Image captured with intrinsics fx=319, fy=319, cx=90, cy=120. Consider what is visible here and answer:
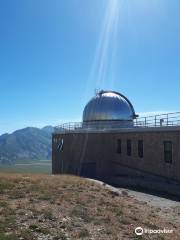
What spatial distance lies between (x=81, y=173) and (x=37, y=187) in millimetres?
18745

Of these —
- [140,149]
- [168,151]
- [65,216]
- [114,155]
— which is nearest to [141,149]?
[140,149]

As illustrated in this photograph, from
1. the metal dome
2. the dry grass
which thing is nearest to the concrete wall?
the metal dome

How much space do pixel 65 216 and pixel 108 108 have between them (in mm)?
30471

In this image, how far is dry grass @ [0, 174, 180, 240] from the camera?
34.3ft

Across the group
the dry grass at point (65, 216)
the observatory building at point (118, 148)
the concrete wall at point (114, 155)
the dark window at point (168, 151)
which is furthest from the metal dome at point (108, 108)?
the dry grass at point (65, 216)

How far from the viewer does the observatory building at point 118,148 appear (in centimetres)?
2562

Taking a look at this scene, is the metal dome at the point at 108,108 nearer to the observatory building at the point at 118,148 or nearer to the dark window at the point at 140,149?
the observatory building at the point at 118,148

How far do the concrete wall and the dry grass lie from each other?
1011 cm

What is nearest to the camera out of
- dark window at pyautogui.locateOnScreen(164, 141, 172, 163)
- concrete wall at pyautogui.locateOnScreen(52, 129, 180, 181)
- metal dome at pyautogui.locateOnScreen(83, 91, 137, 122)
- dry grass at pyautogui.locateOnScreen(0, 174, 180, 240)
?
dry grass at pyautogui.locateOnScreen(0, 174, 180, 240)

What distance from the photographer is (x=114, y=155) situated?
35.5m

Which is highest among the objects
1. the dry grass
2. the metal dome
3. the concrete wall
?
the metal dome

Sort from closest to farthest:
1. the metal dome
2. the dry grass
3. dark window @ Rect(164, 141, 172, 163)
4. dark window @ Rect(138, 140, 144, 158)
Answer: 1. the dry grass
2. dark window @ Rect(164, 141, 172, 163)
3. dark window @ Rect(138, 140, 144, 158)
4. the metal dome

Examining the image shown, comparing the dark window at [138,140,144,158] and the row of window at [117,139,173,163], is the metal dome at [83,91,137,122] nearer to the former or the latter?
the row of window at [117,139,173,163]

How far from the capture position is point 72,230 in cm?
1077
